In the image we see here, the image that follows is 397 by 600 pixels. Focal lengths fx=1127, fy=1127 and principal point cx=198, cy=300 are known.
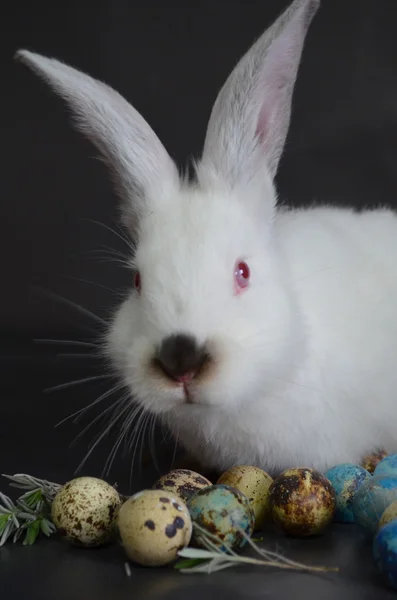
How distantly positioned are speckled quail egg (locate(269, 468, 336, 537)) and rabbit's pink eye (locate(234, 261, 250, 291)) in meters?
0.62

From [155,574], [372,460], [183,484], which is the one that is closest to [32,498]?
[183,484]

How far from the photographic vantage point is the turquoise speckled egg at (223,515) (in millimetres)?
3086

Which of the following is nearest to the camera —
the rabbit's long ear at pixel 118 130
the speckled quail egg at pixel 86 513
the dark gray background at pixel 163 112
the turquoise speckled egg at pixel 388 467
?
the speckled quail egg at pixel 86 513

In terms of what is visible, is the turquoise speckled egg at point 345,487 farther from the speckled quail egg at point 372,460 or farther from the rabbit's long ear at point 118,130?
the rabbit's long ear at point 118,130

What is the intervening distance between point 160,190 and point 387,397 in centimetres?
111

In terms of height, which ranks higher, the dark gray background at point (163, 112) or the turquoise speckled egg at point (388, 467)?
the dark gray background at point (163, 112)

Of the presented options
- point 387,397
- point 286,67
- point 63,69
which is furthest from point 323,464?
point 63,69

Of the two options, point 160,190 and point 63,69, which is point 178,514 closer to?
point 160,190

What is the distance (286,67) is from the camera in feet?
12.5

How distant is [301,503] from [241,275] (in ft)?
2.48

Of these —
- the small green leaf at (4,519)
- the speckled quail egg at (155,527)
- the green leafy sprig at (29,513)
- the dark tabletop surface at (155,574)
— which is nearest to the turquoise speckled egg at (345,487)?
the dark tabletop surface at (155,574)

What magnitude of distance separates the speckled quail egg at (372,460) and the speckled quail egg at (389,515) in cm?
77

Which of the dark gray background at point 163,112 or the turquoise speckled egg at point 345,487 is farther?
the dark gray background at point 163,112

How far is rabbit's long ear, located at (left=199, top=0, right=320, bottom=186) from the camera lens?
3695 millimetres
